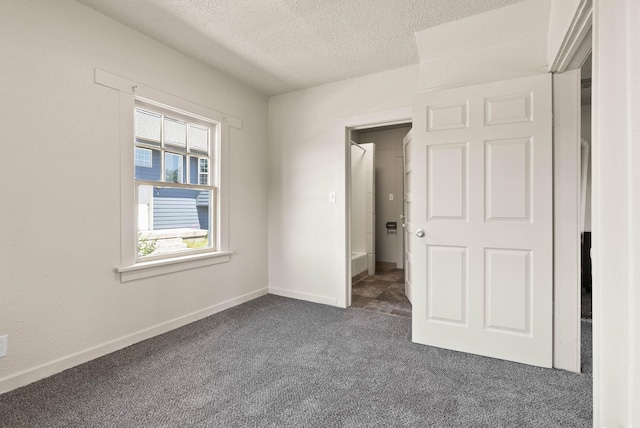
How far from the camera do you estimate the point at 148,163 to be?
2658mm

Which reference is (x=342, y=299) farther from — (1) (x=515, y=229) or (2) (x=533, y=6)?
(2) (x=533, y=6)

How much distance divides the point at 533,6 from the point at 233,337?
334cm

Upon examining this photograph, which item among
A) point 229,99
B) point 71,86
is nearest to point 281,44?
point 229,99

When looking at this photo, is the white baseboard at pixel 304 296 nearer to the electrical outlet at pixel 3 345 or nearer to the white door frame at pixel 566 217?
the white door frame at pixel 566 217

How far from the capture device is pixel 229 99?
3.34 meters

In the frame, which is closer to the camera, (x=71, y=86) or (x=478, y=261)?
(x=71, y=86)

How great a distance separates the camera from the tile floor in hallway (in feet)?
11.1

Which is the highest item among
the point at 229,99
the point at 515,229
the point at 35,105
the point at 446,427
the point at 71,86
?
the point at 229,99

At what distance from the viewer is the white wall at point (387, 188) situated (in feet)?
18.1

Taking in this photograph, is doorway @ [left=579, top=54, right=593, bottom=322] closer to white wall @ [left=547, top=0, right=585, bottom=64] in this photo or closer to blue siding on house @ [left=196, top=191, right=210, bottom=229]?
white wall @ [left=547, top=0, right=585, bottom=64]

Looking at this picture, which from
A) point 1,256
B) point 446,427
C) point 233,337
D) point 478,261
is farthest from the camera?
point 233,337

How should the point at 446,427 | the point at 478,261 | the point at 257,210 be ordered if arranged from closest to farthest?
the point at 446,427
the point at 478,261
the point at 257,210
